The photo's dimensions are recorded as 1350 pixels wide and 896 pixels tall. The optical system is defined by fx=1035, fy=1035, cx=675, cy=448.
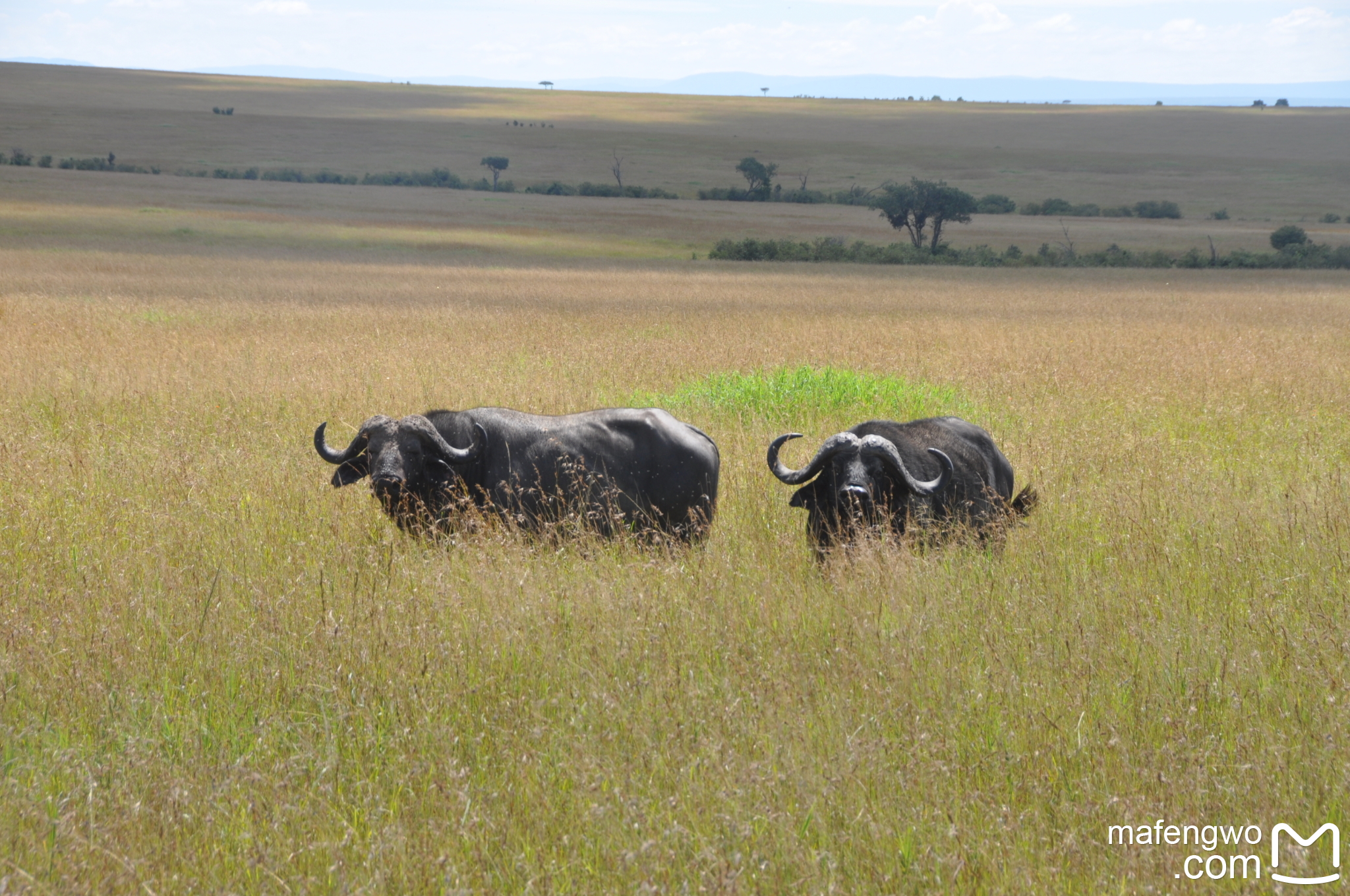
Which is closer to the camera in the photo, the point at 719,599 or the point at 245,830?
the point at 245,830

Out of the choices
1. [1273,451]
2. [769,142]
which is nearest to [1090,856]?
[1273,451]

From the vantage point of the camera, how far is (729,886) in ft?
10.3

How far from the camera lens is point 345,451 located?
24.9ft

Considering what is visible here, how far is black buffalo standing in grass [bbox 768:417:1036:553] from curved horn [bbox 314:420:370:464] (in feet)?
9.89

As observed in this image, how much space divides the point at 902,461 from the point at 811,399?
5.27 m

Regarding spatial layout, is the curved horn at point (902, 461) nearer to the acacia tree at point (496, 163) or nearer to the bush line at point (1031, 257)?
the bush line at point (1031, 257)

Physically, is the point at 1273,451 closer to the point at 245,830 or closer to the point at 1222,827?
the point at 1222,827

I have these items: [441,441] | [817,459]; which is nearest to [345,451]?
[441,441]

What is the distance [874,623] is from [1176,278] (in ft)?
125

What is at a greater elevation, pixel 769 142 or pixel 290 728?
pixel 769 142

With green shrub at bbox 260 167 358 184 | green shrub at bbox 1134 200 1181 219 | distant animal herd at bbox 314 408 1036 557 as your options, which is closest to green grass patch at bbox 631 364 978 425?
distant animal herd at bbox 314 408 1036 557

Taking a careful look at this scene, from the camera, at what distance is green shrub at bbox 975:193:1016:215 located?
271 feet

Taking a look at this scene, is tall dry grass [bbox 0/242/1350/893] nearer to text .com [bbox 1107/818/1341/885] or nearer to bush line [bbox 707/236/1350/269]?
text .com [bbox 1107/818/1341/885]

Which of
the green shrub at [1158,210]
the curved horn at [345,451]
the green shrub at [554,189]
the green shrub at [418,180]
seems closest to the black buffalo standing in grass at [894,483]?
the curved horn at [345,451]
